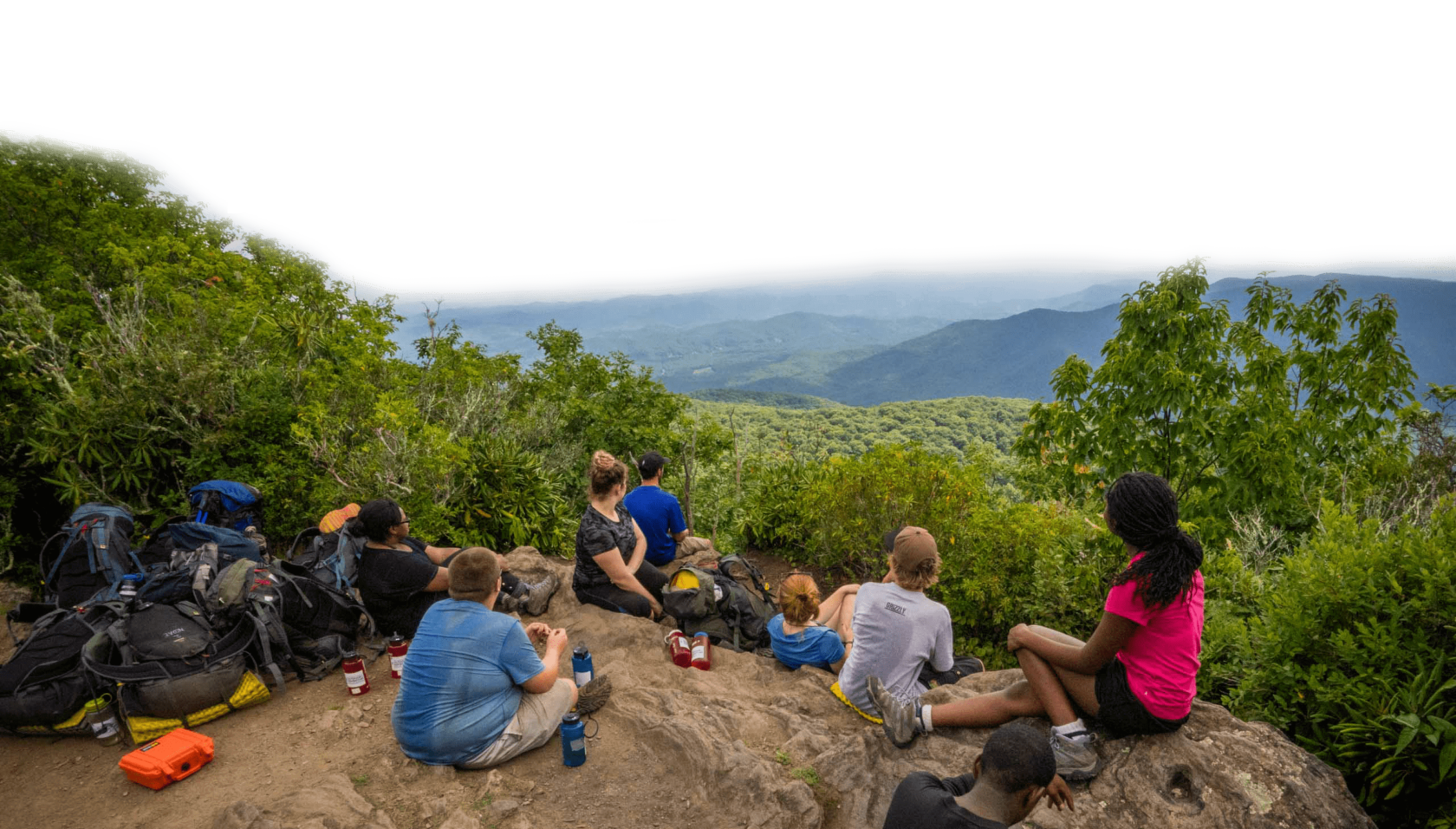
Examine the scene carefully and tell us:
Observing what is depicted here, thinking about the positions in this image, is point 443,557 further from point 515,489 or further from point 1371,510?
point 1371,510

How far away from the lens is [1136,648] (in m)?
3.13

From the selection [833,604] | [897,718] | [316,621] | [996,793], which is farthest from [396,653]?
[996,793]

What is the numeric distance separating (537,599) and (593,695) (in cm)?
192

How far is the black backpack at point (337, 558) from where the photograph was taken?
5.42 metres

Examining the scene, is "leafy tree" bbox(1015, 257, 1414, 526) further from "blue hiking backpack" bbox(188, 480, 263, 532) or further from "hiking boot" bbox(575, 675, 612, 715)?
"blue hiking backpack" bbox(188, 480, 263, 532)

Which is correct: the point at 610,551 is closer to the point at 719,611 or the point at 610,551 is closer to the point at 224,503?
the point at 719,611

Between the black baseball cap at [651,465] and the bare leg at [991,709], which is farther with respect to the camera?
the black baseball cap at [651,465]

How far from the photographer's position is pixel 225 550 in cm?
555

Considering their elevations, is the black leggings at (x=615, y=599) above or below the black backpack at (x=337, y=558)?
below

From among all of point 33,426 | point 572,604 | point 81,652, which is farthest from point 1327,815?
point 33,426

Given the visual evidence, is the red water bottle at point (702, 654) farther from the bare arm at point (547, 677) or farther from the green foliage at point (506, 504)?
the green foliage at point (506, 504)

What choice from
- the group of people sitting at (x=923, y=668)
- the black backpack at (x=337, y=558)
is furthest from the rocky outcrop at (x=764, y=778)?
the black backpack at (x=337, y=558)

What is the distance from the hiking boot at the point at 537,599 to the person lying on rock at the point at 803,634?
223 centimetres

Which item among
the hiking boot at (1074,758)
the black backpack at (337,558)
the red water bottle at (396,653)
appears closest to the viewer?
the hiking boot at (1074,758)
